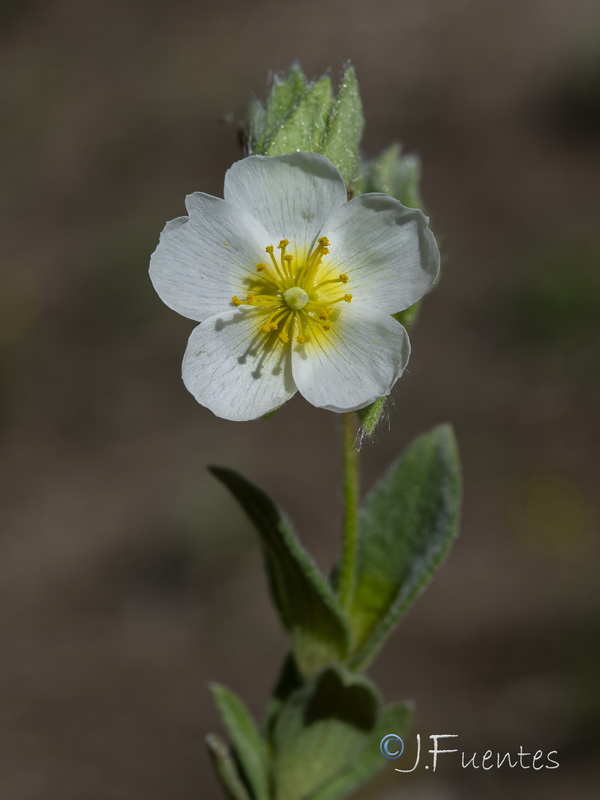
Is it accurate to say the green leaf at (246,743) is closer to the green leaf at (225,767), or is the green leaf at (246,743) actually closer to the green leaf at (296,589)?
the green leaf at (225,767)

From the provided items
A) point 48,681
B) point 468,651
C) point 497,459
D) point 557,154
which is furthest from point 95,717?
point 557,154

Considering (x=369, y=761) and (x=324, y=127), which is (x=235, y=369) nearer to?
(x=324, y=127)

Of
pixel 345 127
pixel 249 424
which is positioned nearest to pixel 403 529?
pixel 345 127

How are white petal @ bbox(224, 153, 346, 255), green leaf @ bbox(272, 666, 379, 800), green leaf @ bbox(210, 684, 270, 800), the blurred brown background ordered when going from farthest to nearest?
the blurred brown background → green leaf @ bbox(210, 684, 270, 800) → green leaf @ bbox(272, 666, 379, 800) → white petal @ bbox(224, 153, 346, 255)

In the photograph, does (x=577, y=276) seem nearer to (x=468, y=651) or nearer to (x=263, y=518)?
(x=468, y=651)

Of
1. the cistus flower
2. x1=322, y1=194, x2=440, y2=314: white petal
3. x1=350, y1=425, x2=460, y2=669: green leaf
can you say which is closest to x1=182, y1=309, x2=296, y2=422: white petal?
the cistus flower

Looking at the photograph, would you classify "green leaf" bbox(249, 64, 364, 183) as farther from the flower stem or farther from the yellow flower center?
the flower stem

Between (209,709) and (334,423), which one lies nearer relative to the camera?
(209,709)
